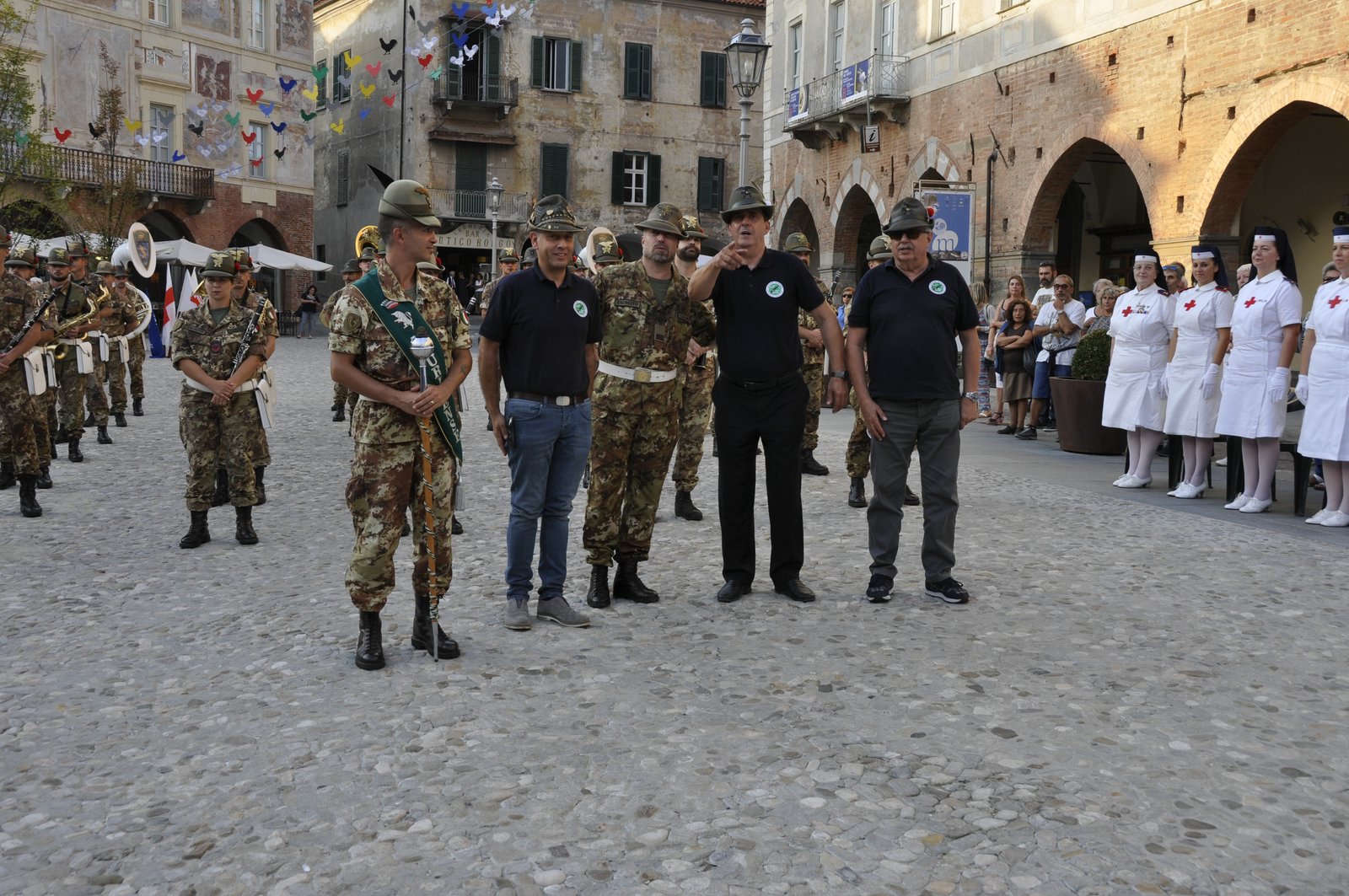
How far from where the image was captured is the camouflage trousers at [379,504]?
556 cm

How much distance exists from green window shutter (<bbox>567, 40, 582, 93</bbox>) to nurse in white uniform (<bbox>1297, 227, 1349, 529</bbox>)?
38916 mm

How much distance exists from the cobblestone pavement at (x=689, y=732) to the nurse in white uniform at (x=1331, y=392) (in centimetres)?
134

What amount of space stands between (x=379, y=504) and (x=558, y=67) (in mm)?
42563

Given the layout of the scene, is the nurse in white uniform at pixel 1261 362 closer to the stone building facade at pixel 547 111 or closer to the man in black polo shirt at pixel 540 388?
the man in black polo shirt at pixel 540 388

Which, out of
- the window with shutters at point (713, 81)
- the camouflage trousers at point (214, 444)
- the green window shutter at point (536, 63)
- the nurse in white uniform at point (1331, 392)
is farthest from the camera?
the window with shutters at point (713, 81)

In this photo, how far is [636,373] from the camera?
22.3ft

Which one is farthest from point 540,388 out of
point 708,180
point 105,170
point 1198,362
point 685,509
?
point 708,180

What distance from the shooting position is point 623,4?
4612 cm

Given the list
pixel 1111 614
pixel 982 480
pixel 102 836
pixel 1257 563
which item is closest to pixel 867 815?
pixel 102 836

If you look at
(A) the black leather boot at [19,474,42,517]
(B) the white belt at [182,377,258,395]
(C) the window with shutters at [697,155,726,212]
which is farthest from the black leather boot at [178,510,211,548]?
(C) the window with shutters at [697,155,726,212]

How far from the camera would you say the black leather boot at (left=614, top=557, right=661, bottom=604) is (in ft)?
22.9

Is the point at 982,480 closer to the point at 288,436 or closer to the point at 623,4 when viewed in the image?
the point at 288,436

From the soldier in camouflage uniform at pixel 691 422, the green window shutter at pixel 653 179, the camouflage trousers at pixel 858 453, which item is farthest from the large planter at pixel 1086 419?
the green window shutter at pixel 653 179

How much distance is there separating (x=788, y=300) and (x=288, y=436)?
9609mm
